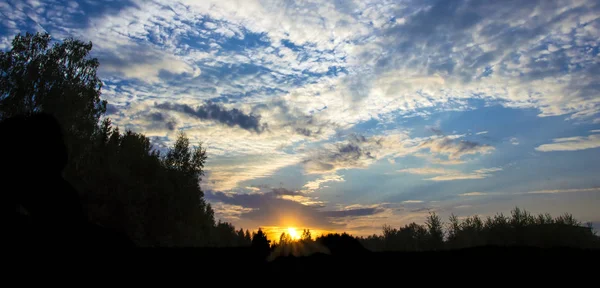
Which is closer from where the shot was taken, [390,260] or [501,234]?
[390,260]

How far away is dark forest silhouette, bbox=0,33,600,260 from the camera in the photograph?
4.88 m

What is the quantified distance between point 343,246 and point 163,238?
182 feet

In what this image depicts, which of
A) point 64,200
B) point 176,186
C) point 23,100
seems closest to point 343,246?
point 64,200

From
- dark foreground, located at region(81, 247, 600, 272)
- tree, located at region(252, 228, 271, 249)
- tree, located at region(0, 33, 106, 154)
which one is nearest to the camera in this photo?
dark foreground, located at region(81, 247, 600, 272)

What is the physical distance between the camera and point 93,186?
44.8m

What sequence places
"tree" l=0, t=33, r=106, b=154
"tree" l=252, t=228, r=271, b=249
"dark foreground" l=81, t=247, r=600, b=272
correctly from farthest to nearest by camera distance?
"tree" l=0, t=33, r=106, b=154 → "tree" l=252, t=228, r=271, b=249 → "dark foreground" l=81, t=247, r=600, b=272

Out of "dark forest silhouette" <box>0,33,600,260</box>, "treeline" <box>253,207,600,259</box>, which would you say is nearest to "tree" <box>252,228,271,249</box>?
"dark forest silhouette" <box>0,33,600,260</box>

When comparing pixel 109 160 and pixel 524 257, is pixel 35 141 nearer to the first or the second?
pixel 524 257

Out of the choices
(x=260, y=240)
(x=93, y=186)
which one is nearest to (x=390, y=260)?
(x=260, y=240)

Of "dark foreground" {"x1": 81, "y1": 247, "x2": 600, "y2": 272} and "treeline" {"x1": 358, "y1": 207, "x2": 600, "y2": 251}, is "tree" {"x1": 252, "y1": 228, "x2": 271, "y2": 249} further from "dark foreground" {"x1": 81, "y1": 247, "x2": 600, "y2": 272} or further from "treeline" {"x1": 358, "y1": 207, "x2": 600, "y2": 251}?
"treeline" {"x1": 358, "y1": 207, "x2": 600, "y2": 251}

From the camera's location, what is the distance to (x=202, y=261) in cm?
431

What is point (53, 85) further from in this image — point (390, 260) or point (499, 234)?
point (499, 234)

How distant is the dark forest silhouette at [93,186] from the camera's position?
4.88 m

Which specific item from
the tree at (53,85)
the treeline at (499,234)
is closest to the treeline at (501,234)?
the treeline at (499,234)
